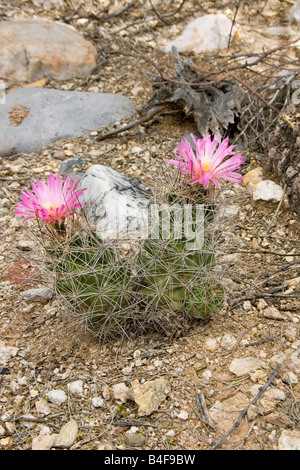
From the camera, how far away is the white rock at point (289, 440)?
1.62 m

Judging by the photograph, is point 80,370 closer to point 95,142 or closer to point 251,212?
point 251,212

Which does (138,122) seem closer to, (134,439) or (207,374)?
(207,374)

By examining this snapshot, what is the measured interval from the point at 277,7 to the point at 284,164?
2374 mm

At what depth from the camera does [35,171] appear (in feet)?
10.9

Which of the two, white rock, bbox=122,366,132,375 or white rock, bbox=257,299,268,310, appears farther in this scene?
white rock, bbox=257,299,268,310

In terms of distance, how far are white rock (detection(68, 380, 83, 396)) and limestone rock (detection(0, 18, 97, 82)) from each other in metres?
2.80

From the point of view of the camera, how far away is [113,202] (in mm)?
Result: 2471

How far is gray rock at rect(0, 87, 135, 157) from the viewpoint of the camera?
3.52 meters

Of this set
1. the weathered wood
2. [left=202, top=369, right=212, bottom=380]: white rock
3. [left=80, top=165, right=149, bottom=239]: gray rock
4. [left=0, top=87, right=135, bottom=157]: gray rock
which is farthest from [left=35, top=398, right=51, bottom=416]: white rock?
[left=0, top=87, right=135, bottom=157]: gray rock

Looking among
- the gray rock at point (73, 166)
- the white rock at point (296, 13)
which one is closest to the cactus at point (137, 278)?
the gray rock at point (73, 166)

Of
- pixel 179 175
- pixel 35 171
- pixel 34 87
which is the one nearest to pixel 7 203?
pixel 35 171

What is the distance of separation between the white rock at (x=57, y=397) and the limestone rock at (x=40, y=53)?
2830 mm

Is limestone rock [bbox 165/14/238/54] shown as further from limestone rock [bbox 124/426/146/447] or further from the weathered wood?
limestone rock [bbox 124/426/146/447]

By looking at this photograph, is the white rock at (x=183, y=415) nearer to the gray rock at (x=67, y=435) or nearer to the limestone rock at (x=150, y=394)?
the limestone rock at (x=150, y=394)
